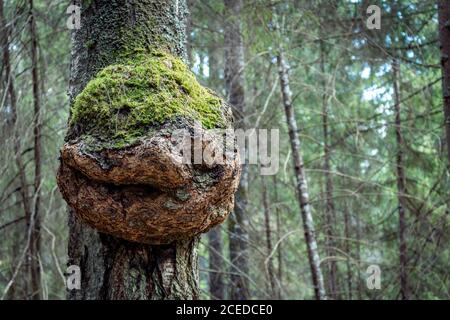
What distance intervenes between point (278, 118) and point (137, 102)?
3762 mm

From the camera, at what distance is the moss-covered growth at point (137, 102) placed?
1.83 meters

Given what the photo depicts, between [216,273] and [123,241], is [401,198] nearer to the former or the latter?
[216,273]

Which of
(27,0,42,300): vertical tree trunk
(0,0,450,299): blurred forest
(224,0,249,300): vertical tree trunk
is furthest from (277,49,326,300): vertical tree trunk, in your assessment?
(27,0,42,300): vertical tree trunk

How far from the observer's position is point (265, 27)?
163 inches

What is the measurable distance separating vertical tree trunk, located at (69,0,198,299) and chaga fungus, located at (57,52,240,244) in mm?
121

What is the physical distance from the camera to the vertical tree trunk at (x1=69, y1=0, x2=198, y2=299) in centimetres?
204

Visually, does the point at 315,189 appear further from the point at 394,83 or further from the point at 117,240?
the point at 117,240

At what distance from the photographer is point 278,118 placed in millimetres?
5523

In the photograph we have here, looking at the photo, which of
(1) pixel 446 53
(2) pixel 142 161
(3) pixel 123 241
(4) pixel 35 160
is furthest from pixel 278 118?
(2) pixel 142 161

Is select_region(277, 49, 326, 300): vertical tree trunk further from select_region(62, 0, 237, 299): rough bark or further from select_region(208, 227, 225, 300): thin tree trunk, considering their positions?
select_region(62, 0, 237, 299): rough bark

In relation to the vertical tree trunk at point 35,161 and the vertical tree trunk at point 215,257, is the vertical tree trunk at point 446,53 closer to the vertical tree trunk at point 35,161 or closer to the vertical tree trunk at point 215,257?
the vertical tree trunk at point 215,257

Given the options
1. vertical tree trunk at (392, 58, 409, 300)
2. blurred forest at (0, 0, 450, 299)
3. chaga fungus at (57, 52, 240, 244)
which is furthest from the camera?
vertical tree trunk at (392, 58, 409, 300)
